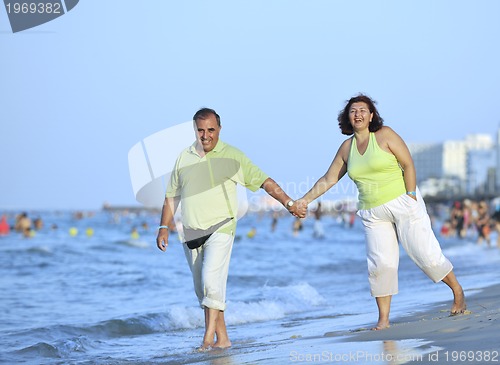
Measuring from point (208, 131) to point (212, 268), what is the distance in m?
0.98

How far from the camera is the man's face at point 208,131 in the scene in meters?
6.00

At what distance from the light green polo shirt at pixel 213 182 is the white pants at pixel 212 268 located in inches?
4.0

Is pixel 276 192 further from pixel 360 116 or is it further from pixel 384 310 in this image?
pixel 384 310

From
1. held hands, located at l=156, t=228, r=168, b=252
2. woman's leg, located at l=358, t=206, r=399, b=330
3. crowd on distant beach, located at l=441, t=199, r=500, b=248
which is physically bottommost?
crowd on distant beach, located at l=441, t=199, r=500, b=248

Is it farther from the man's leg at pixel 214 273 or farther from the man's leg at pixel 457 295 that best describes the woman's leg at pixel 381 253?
the man's leg at pixel 214 273

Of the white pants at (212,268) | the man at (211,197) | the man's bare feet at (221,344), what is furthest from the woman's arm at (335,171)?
the man's bare feet at (221,344)

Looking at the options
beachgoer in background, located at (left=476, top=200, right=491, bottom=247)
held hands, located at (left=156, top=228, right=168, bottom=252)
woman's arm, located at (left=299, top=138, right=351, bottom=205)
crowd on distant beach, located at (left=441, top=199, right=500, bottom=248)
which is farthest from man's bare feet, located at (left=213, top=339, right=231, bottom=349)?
beachgoer in background, located at (left=476, top=200, right=491, bottom=247)

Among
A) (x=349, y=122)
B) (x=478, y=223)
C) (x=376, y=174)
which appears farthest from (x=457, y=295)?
(x=478, y=223)

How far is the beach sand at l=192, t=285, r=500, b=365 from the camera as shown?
4.56m

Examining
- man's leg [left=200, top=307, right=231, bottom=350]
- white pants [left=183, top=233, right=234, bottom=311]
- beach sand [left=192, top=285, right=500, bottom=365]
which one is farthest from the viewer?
man's leg [left=200, top=307, right=231, bottom=350]

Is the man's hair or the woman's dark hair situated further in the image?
the woman's dark hair

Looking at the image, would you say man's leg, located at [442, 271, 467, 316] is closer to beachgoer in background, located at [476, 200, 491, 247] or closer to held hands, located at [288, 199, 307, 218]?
held hands, located at [288, 199, 307, 218]

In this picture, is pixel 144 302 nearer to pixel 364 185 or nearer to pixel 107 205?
pixel 364 185

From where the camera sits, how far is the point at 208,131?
6000 millimetres
